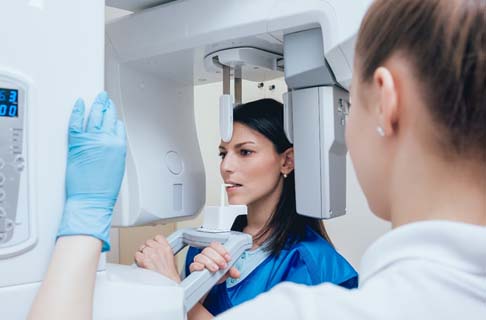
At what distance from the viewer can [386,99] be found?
489mm

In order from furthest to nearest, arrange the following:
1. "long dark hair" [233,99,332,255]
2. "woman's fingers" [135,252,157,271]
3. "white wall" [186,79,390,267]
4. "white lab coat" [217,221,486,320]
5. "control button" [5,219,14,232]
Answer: "white wall" [186,79,390,267] < "long dark hair" [233,99,332,255] < "woman's fingers" [135,252,157,271] < "control button" [5,219,14,232] < "white lab coat" [217,221,486,320]

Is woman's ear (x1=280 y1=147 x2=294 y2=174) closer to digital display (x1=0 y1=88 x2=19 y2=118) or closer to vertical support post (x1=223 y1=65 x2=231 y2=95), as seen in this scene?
vertical support post (x1=223 y1=65 x2=231 y2=95)

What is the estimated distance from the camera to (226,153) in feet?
5.37

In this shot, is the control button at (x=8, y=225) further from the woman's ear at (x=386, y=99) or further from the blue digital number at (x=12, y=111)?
the woman's ear at (x=386, y=99)

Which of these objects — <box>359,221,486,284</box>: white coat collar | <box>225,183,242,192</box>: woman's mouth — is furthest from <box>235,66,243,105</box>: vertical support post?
<box>359,221,486,284</box>: white coat collar

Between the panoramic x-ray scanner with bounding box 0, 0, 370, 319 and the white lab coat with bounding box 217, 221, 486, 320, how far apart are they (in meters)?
0.41

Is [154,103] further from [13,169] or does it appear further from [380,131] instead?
[380,131]

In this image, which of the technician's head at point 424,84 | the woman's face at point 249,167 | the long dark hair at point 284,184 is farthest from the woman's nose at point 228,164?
the technician's head at point 424,84

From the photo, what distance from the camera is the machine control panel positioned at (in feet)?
2.25

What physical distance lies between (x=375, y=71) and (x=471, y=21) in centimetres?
11

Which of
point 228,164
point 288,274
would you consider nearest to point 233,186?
point 228,164

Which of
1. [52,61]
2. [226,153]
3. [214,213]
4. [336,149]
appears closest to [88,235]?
[52,61]

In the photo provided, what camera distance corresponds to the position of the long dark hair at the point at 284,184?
5.02 ft

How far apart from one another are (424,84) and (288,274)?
0.99m
